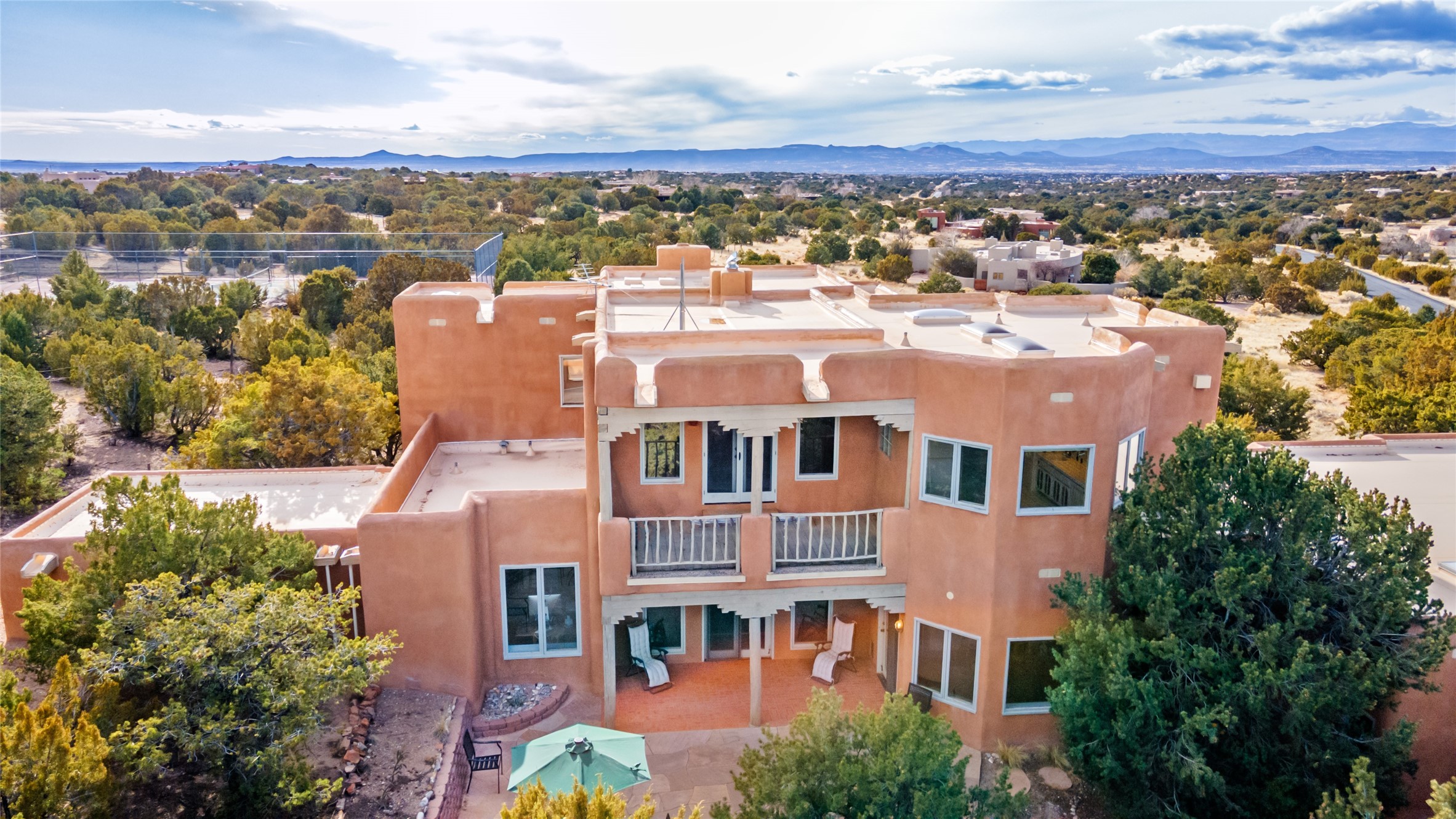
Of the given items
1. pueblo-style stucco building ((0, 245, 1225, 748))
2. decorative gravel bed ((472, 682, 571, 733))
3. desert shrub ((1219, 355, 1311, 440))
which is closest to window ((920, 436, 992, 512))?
pueblo-style stucco building ((0, 245, 1225, 748))

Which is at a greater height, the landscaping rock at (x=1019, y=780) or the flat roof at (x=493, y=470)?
the flat roof at (x=493, y=470)

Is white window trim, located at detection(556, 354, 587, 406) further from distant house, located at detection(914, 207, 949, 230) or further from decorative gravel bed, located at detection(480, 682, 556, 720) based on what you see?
distant house, located at detection(914, 207, 949, 230)

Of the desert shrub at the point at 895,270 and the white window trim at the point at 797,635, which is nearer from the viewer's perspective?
the white window trim at the point at 797,635

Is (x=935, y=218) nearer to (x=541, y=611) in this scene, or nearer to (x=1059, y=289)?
(x=1059, y=289)

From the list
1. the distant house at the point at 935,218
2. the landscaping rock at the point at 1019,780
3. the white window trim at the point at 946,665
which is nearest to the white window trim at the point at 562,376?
the white window trim at the point at 946,665

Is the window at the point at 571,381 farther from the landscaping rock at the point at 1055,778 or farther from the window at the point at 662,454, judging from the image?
the landscaping rock at the point at 1055,778

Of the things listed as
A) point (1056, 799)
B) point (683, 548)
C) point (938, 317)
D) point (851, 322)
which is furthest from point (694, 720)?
point (938, 317)

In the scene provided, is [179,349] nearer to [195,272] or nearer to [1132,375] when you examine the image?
[195,272]
